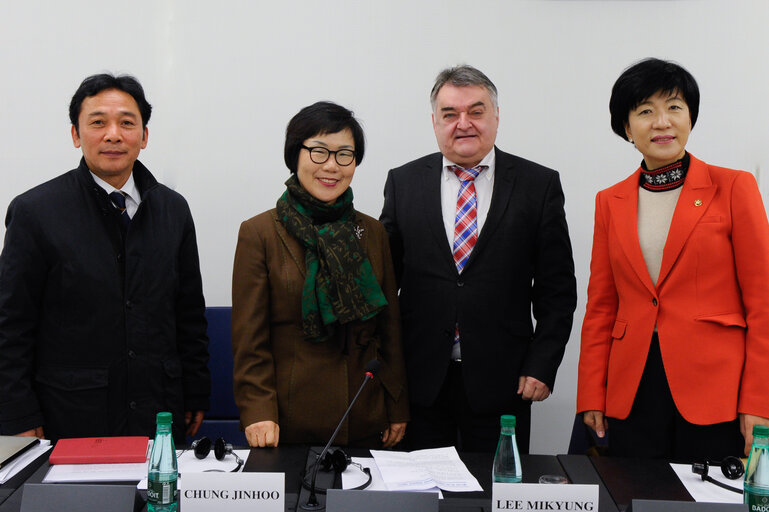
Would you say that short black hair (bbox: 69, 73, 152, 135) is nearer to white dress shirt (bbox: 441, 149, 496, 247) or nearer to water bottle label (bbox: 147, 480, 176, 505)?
white dress shirt (bbox: 441, 149, 496, 247)

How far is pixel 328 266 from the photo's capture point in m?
2.01

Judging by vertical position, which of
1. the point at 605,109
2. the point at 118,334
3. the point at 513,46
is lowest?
the point at 118,334

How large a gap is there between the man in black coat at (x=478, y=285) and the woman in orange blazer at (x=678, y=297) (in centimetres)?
20

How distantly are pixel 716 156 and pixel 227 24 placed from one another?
2.21 metres

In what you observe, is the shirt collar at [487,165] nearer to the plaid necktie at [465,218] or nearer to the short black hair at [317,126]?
the plaid necktie at [465,218]

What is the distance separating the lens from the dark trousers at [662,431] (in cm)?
194

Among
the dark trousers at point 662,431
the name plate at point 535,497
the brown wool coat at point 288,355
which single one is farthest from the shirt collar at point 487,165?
the name plate at point 535,497

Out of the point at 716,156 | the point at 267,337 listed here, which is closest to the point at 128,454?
the point at 267,337

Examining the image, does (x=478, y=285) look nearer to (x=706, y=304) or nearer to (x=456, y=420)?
(x=456, y=420)

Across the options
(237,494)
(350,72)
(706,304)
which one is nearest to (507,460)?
(237,494)

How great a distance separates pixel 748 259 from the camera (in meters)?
1.91

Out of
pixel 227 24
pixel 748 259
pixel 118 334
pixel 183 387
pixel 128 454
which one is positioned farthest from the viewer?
pixel 227 24

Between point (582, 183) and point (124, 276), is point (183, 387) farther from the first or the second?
point (582, 183)

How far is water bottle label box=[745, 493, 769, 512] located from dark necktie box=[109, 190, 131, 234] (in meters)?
1.78
